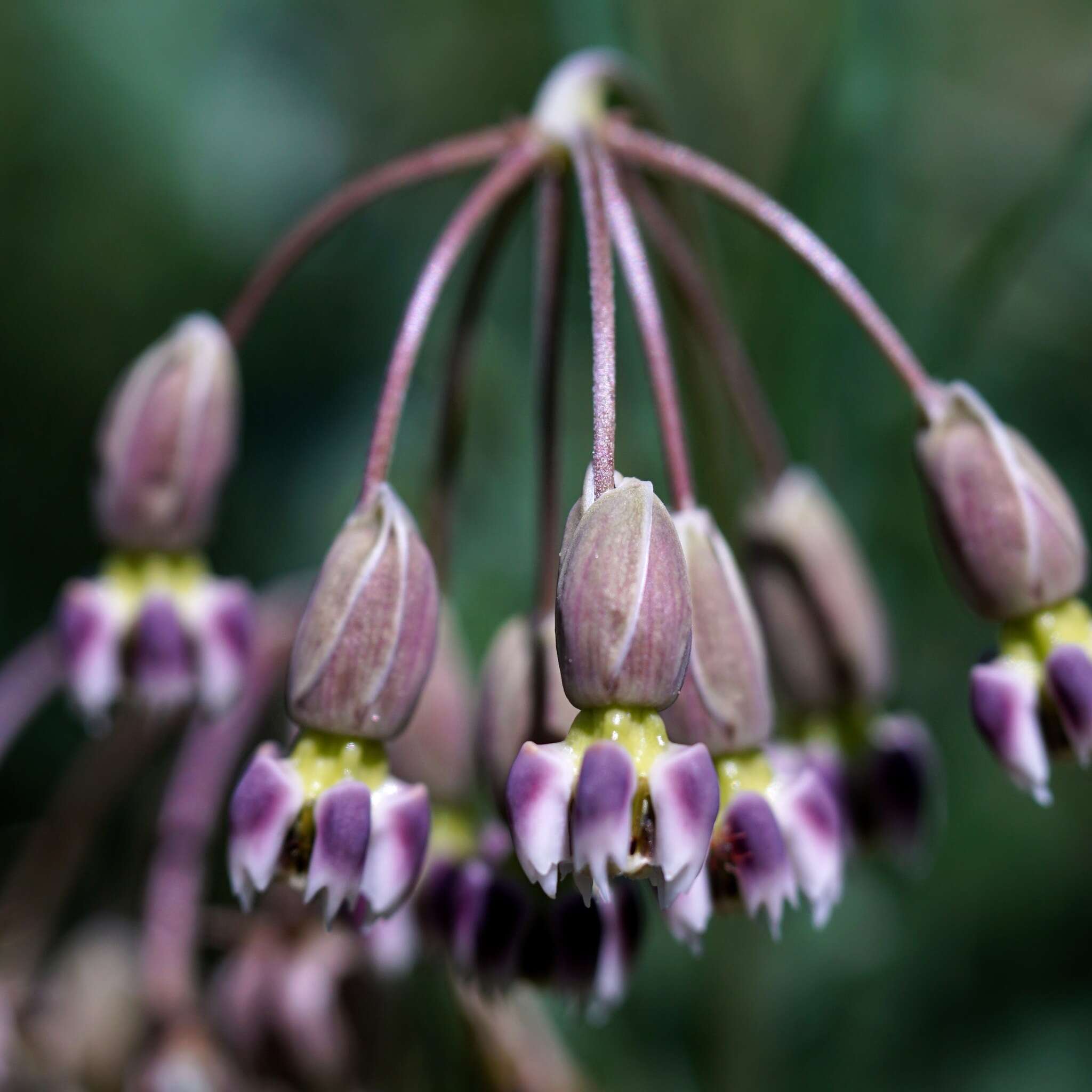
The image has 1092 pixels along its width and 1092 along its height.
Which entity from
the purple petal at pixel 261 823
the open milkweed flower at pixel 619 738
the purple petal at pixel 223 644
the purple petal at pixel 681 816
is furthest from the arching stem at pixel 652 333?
the purple petal at pixel 223 644

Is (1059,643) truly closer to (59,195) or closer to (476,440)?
(476,440)

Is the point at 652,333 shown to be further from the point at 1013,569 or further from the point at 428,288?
the point at 1013,569

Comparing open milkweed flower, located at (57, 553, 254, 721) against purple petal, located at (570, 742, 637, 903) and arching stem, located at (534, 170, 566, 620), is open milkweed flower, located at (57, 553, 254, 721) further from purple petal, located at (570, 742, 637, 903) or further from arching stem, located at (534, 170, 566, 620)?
purple petal, located at (570, 742, 637, 903)

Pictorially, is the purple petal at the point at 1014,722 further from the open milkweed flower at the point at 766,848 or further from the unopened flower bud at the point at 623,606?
the unopened flower bud at the point at 623,606

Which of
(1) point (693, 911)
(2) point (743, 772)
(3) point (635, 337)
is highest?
(3) point (635, 337)

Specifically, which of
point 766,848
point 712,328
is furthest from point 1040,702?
point 712,328

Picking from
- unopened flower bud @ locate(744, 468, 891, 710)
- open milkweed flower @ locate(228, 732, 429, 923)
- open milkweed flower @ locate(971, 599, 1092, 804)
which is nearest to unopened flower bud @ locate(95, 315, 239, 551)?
open milkweed flower @ locate(228, 732, 429, 923)
